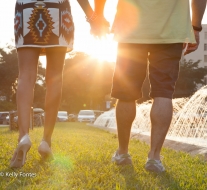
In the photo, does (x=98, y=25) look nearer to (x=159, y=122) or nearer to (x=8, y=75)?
(x=159, y=122)

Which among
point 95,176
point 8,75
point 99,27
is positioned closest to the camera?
point 95,176

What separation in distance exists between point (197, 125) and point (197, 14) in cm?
404

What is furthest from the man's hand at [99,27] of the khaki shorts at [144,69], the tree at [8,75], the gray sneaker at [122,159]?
the tree at [8,75]

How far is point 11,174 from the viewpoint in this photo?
2709 mm

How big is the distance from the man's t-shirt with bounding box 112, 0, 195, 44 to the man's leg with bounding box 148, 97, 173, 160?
49 centimetres

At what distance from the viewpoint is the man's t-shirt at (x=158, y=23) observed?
322 cm

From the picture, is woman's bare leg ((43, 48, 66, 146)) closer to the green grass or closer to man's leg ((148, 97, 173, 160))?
the green grass

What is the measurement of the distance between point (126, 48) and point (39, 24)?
754 mm

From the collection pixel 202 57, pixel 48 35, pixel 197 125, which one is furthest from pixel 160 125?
pixel 202 57

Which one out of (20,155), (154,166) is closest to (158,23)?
(154,166)

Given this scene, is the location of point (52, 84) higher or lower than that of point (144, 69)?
lower

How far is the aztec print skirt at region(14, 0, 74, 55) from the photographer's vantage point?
3344 millimetres

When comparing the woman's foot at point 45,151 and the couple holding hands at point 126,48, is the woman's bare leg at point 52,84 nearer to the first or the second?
the couple holding hands at point 126,48

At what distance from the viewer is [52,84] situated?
11.7 feet
